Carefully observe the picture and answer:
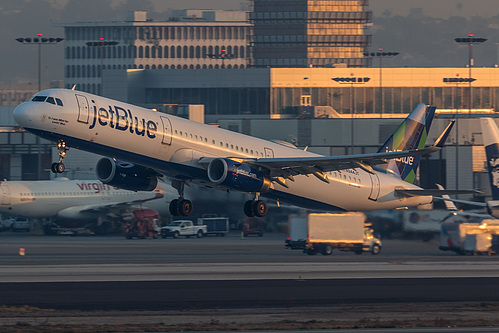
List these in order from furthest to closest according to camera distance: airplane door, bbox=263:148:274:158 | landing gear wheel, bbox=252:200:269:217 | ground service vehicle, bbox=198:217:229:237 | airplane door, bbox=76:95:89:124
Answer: ground service vehicle, bbox=198:217:229:237, airplane door, bbox=263:148:274:158, landing gear wheel, bbox=252:200:269:217, airplane door, bbox=76:95:89:124

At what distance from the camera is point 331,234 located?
70.2 metres

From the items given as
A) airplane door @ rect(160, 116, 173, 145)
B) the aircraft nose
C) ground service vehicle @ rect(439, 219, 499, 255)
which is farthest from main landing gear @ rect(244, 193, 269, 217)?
ground service vehicle @ rect(439, 219, 499, 255)

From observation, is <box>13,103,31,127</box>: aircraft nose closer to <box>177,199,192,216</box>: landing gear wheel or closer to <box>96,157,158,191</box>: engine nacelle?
<box>96,157,158,191</box>: engine nacelle

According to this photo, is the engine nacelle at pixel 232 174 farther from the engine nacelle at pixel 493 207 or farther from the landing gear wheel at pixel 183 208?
the engine nacelle at pixel 493 207

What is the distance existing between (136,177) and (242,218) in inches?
945

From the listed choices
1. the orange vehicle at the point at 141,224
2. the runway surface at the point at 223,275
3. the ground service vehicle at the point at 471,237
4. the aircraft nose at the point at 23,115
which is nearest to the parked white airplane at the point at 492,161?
the runway surface at the point at 223,275

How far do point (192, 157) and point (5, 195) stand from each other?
138 ft

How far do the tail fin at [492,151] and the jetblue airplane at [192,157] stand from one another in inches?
251

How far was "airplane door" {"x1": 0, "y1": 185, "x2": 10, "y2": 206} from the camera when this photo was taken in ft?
275

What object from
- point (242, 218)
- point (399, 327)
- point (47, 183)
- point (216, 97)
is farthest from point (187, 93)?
point (399, 327)

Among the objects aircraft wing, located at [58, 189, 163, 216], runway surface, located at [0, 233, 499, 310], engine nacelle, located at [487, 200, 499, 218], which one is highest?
engine nacelle, located at [487, 200, 499, 218]

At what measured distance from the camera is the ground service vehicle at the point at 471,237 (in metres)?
67.6

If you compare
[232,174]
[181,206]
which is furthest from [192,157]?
[181,206]

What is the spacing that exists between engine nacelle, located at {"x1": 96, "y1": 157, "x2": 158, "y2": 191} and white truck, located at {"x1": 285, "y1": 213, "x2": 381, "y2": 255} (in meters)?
20.2
